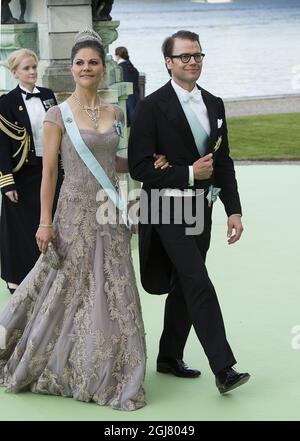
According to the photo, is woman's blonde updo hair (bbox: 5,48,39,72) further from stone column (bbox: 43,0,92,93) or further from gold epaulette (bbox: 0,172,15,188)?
stone column (bbox: 43,0,92,93)

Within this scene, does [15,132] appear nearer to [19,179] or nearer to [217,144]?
[19,179]

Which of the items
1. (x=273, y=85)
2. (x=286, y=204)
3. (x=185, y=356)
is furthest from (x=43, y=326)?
(x=273, y=85)

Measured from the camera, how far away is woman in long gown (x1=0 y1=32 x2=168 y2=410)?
6.50 m

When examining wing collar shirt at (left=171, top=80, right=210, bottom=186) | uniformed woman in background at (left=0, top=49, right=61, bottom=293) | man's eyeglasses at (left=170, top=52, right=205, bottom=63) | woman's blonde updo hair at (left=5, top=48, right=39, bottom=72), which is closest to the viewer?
man's eyeglasses at (left=170, top=52, right=205, bottom=63)

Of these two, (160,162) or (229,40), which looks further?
(229,40)

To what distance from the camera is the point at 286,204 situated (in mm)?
12898

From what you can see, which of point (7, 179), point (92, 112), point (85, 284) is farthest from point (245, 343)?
point (7, 179)

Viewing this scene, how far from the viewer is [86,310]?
655 cm

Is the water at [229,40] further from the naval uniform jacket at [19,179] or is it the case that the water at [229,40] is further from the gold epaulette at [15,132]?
the gold epaulette at [15,132]

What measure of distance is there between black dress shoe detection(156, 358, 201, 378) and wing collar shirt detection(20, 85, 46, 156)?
7.05 ft

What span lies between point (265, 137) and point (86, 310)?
12.5m

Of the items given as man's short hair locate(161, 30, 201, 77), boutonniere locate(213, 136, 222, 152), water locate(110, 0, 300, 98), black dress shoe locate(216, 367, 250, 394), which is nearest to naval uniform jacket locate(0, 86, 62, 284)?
boutonniere locate(213, 136, 222, 152)

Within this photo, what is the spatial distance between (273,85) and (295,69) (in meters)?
3.94

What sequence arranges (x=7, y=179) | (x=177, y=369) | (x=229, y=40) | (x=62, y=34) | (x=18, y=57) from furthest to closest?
1. (x=229, y=40)
2. (x=62, y=34)
3. (x=7, y=179)
4. (x=18, y=57)
5. (x=177, y=369)
